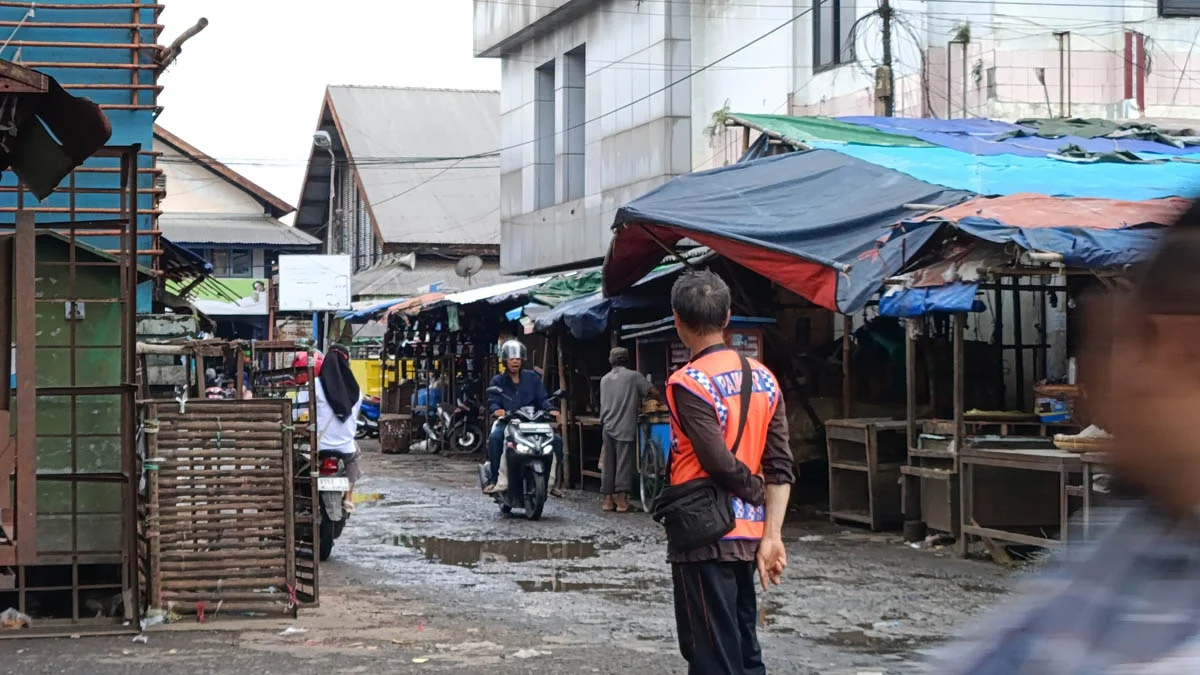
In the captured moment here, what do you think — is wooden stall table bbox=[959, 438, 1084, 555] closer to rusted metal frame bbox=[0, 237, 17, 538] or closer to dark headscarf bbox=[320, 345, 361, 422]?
dark headscarf bbox=[320, 345, 361, 422]

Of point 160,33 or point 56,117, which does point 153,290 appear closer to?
point 160,33

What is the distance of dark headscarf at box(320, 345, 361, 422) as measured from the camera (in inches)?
466

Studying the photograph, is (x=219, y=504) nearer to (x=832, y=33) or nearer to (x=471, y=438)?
(x=832, y=33)

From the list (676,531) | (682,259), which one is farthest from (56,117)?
(682,259)

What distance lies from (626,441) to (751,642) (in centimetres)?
1041

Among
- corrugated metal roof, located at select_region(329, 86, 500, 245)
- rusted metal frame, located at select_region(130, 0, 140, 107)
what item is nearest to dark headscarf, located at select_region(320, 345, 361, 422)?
rusted metal frame, located at select_region(130, 0, 140, 107)

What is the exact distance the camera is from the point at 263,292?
39125 millimetres

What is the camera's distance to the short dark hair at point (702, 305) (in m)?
5.30

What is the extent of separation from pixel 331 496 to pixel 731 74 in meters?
15.4

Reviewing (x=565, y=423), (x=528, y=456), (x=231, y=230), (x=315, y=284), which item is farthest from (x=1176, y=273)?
(x=231, y=230)

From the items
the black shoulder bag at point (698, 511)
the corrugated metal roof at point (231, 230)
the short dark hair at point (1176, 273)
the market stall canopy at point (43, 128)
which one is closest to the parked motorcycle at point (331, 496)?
the market stall canopy at point (43, 128)

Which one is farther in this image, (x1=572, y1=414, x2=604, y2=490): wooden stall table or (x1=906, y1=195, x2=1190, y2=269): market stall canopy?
(x1=572, y1=414, x2=604, y2=490): wooden stall table

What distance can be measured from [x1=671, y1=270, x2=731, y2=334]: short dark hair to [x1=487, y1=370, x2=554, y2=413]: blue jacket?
9.66 m

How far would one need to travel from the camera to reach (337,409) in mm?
11828
